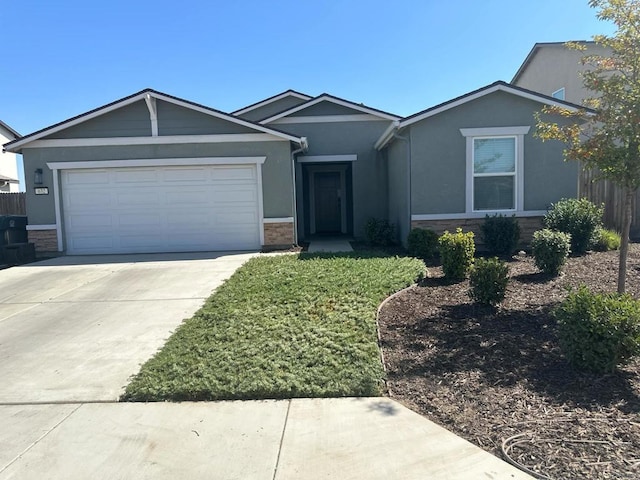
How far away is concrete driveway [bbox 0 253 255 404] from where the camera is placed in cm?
453

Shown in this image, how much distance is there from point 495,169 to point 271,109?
8.92 meters

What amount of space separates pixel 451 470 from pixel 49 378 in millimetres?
3851

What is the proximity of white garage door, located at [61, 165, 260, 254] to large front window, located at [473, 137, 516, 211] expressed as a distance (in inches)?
223

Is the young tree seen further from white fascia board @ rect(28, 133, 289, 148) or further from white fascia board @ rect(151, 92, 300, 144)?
white fascia board @ rect(28, 133, 289, 148)

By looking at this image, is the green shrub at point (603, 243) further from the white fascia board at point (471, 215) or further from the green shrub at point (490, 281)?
the green shrub at point (490, 281)

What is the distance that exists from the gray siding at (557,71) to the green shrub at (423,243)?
9.44 metres

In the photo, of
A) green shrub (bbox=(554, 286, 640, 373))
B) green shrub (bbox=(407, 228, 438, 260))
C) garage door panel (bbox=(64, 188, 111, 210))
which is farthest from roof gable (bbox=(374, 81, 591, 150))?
garage door panel (bbox=(64, 188, 111, 210))

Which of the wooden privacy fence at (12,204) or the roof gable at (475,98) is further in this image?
the wooden privacy fence at (12,204)

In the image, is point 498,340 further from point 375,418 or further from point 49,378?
point 49,378

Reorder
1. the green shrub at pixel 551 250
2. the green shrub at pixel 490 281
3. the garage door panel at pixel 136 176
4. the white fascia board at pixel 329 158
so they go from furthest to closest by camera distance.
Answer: the white fascia board at pixel 329 158 → the garage door panel at pixel 136 176 → the green shrub at pixel 551 250 → the green shrub at pixel 490 281

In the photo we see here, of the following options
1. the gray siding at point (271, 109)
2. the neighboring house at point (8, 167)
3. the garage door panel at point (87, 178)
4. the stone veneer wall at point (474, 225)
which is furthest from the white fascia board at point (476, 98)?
the neighboring house at point (8, 167)

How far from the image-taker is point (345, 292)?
707 cm

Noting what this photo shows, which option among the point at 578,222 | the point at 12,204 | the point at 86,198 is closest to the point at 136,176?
the point at 86,198

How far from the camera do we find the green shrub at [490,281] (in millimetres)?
6180
